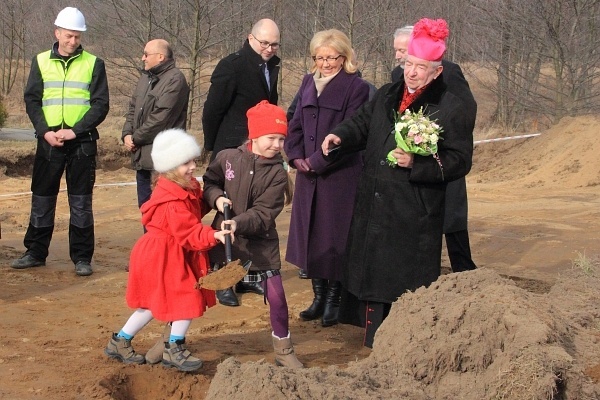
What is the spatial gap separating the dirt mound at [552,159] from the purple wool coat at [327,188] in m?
10.1

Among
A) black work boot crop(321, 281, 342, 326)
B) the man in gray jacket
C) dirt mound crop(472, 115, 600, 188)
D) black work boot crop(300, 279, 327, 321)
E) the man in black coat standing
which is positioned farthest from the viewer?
dirt mound crop(472, 115, 600, 188)

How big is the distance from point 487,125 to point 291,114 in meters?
20.8

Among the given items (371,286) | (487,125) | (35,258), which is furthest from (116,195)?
(487,125)

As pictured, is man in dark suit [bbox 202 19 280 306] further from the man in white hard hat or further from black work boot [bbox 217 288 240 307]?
the man in white hard hat

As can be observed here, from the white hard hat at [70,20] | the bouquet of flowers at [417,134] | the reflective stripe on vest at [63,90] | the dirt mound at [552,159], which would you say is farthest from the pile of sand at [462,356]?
the dirt mound at [552,159]

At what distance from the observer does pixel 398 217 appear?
530cm

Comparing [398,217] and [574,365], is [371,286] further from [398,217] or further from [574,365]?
[574,365]

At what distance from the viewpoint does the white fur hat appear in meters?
5.05

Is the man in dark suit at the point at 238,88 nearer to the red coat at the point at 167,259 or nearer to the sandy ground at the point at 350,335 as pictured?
the sandy ground at the point at 350,335

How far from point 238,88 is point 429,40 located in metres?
2.65

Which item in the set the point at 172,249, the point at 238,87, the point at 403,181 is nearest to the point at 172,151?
the point at 172,249

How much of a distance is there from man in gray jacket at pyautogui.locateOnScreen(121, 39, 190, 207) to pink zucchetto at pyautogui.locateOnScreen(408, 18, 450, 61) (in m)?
3.27

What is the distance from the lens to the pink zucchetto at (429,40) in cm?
499

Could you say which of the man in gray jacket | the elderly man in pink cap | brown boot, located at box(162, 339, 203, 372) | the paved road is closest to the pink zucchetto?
the elderly man in pink cap
